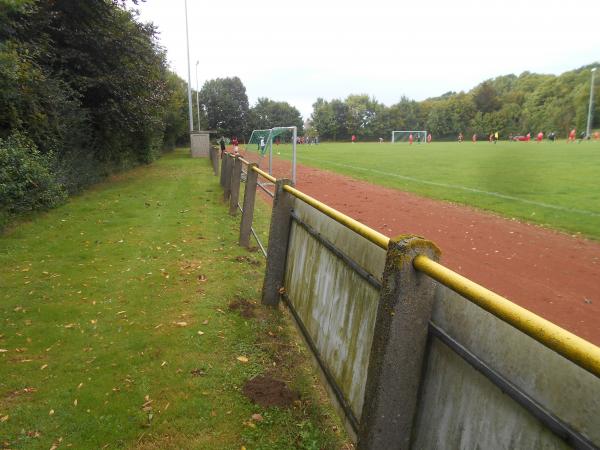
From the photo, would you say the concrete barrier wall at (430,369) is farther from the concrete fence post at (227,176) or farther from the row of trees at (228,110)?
the row of trees at (228,110)

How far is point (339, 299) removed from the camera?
9.57 feet

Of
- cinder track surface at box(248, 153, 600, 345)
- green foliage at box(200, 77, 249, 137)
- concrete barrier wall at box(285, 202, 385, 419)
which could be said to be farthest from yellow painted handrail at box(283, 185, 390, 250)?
green foliage at box(200, 77, 249, 137)

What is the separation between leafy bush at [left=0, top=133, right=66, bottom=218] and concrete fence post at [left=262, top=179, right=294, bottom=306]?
255 inches

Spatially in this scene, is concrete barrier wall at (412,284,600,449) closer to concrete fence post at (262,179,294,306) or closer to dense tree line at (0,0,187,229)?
concrete fence post at (262,179,294,306)

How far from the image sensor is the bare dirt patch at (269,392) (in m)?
3.26

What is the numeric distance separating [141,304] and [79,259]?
2.23m

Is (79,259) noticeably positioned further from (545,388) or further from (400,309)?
(545,388)

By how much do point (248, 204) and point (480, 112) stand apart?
90.5m

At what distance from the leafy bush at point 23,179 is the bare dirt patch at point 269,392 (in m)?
7.34

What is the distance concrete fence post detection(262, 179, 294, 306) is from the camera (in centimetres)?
455

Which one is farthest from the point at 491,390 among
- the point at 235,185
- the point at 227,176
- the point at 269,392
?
the point at 227,176

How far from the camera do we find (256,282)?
5754 millimetres

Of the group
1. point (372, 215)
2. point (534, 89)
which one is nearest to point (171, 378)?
point (372, 215)

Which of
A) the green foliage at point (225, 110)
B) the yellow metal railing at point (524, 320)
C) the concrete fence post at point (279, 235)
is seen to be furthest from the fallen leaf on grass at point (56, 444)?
the green foliage at point (225, 110)
